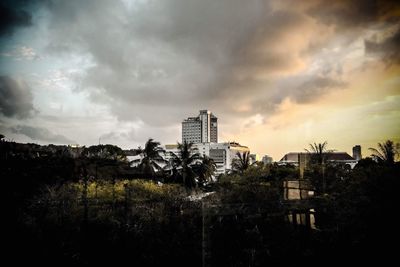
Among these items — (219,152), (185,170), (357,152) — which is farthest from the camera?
(219,152)

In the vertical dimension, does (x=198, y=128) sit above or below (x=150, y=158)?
above

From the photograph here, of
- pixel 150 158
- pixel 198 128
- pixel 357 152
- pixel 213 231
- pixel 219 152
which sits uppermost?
pixel 198 128

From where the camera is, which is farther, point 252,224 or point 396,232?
point 252,224

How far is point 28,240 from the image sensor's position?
837 centimetres

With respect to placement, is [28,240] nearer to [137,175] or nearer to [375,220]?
[375,220]

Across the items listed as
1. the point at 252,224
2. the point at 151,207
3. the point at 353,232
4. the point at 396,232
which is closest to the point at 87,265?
the point at 151,207

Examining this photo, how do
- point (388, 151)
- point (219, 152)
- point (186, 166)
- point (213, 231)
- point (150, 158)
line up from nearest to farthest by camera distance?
point (213, 231)
point (388, 151)
point (186, 166)
point (150, 158)
point (219, 152)

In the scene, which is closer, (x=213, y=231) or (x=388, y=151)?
(x=213, y=231)

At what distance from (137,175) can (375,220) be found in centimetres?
2777

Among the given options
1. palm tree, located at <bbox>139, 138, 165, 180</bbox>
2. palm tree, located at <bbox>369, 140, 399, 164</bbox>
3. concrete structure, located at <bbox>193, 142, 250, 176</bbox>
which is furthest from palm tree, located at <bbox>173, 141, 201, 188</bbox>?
concrete structure, located at <bbox>193, 142, 250, 176</bbox>

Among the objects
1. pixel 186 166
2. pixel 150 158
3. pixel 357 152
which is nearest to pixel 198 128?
pixel 357 152

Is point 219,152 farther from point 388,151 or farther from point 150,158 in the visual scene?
point 388,151

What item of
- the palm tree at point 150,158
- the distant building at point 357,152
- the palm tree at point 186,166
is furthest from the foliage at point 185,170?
the distant building at point 357,152

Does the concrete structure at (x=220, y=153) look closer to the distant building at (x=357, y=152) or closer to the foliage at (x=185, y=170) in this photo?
the distant building at (x=357, y=152)
